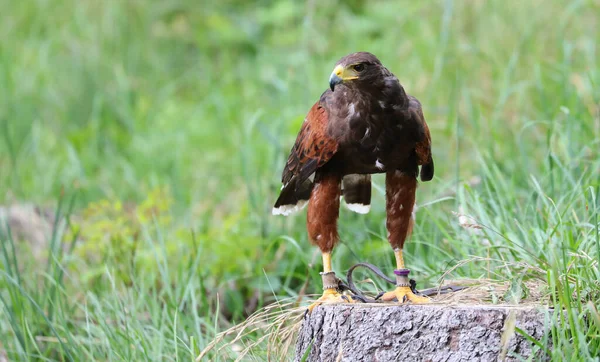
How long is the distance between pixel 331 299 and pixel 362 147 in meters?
0.60

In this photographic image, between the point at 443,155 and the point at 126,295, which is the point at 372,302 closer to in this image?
the point at 126,295

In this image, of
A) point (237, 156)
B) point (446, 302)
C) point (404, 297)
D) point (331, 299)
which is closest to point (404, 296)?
point (404, 297)

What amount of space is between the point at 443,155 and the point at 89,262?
9.26ft

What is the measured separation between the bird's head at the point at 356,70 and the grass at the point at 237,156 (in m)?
0.77

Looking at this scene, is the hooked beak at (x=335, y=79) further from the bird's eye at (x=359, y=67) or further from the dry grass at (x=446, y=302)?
the dry grass at (x=446, y=302)

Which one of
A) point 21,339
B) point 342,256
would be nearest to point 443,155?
point 342,256

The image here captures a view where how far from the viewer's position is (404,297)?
2.89m

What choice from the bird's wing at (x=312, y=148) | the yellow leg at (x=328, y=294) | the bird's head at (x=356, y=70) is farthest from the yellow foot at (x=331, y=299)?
the bird's head at (x=356, y=70)

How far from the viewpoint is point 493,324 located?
2.51 metres

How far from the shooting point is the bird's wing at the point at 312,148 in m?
2.88

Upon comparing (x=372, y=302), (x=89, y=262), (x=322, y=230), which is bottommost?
(x=89, y=262)

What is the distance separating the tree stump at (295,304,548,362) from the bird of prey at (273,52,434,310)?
187mm

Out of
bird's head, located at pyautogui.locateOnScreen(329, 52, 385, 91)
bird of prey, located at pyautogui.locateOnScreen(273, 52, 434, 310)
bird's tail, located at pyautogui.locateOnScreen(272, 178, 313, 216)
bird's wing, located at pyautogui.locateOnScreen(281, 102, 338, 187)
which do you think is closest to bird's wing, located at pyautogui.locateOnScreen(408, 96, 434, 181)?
bird of prey, located at pyautogui.locateOnScreen(273, 52, 434, 310)

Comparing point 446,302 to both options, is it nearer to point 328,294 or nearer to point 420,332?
point 420,332
